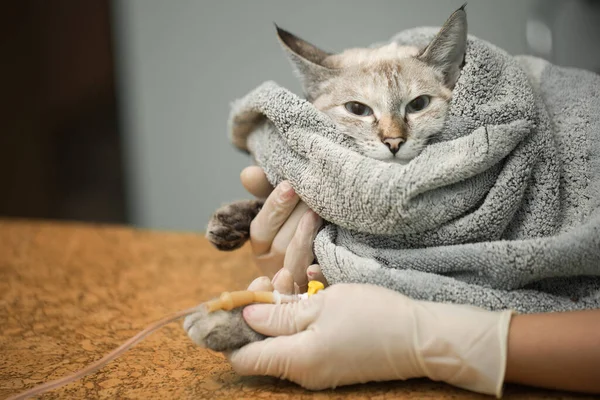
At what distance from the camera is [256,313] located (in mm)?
852

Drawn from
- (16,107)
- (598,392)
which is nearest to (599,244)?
(598,392)

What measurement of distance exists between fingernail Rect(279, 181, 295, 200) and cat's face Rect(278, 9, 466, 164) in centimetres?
15

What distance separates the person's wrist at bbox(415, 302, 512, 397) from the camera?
0.80 meters

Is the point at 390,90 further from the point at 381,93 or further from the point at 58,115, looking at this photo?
the point at 58,115

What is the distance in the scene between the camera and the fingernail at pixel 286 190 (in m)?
1.07

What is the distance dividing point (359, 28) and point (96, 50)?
1722 millimetres

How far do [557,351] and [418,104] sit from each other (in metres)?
0.52

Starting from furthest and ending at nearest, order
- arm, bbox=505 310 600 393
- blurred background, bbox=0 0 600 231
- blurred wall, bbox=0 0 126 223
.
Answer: blurred wall, bbox=0 0 126 223, blurred background, bbox=0 0 600 231, arm, bbox=505 310 600 393

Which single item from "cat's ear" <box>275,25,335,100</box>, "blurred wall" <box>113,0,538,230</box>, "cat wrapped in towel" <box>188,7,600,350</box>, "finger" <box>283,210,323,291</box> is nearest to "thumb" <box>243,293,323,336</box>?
"cat wrapped in towel" <box>188,7,600,350</box>

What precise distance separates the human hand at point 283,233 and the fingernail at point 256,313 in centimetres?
14

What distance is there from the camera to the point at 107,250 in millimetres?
1880

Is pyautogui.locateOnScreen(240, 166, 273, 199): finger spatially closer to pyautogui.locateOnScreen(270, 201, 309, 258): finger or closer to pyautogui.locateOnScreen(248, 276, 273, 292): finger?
pyautogui.locateOnScreen(270, 201, 309, 258): finger

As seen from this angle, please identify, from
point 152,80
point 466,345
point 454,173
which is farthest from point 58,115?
point 466,345

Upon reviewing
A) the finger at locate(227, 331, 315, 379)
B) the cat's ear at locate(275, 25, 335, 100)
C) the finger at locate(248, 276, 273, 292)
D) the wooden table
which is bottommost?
the wooden table
